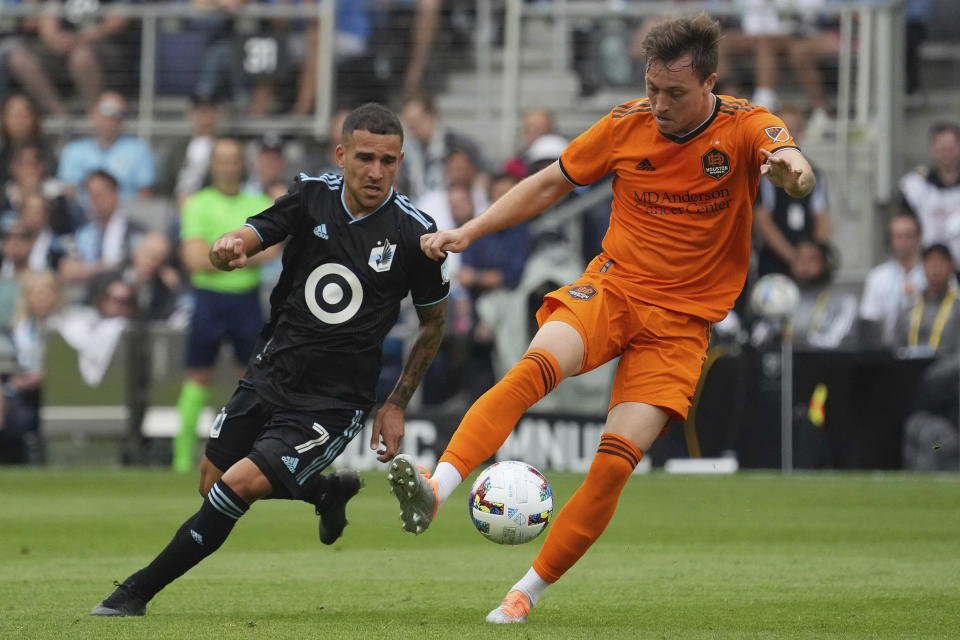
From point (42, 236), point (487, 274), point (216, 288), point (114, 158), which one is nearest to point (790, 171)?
point (216, 288)

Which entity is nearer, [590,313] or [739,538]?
[590,313]

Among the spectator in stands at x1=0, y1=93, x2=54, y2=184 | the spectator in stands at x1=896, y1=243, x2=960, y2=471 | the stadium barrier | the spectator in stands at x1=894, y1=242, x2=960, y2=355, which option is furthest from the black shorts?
the spectator in stands at x1=0, y1=93, x2=54, y2=184

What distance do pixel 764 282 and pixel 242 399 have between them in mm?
9065

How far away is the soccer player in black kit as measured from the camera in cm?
659

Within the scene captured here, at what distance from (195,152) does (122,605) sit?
12.8m

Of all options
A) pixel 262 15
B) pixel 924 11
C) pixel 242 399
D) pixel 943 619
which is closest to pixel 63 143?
pixel 262 15

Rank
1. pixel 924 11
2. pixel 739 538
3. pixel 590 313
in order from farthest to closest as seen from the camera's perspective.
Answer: pixel 924 11
pixel 739 538
pixel 590 313

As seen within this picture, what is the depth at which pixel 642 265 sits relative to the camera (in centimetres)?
646

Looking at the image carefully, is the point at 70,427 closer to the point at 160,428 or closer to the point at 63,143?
the point at 160,428

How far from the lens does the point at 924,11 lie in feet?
62.2

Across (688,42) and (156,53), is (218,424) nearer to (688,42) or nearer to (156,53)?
(688,42)

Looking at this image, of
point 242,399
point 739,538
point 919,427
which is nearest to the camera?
point 242,399

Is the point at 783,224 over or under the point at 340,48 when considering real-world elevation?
under

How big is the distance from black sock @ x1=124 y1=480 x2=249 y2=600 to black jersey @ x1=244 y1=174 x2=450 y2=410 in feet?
1.91
